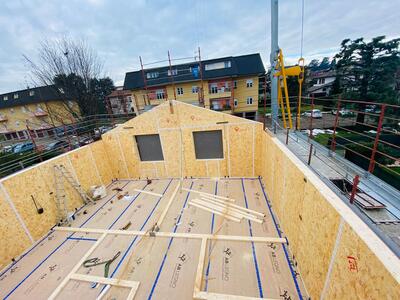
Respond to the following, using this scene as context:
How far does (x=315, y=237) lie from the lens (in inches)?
102

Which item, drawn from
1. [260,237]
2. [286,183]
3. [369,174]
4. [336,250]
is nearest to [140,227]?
[260,237]

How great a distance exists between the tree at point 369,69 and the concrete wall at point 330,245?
1576 cm

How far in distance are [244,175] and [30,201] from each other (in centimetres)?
703

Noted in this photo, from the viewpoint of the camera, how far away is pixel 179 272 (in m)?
3.44

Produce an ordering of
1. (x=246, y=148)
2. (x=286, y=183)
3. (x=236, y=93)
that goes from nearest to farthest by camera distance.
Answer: (x=286, y=183)
(x=246, y=148)
(x=236, y=93)

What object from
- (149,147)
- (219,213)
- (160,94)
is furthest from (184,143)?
(160,94)

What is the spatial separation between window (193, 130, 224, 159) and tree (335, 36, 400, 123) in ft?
47.2

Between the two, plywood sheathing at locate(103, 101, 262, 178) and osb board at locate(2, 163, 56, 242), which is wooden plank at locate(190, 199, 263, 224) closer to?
plywood sheathing at locate(103, 101, 262, 178)

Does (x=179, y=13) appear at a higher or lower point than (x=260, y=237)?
higher

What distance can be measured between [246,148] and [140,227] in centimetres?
459

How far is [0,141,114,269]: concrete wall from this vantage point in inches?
165

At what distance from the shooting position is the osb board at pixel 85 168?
6.16m

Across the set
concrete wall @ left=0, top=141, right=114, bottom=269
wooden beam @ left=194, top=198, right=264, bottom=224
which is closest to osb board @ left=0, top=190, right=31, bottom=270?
concrete wall @ left=0, top=141, right=114, bottom=269

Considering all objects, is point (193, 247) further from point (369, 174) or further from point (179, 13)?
point (179, 13)
